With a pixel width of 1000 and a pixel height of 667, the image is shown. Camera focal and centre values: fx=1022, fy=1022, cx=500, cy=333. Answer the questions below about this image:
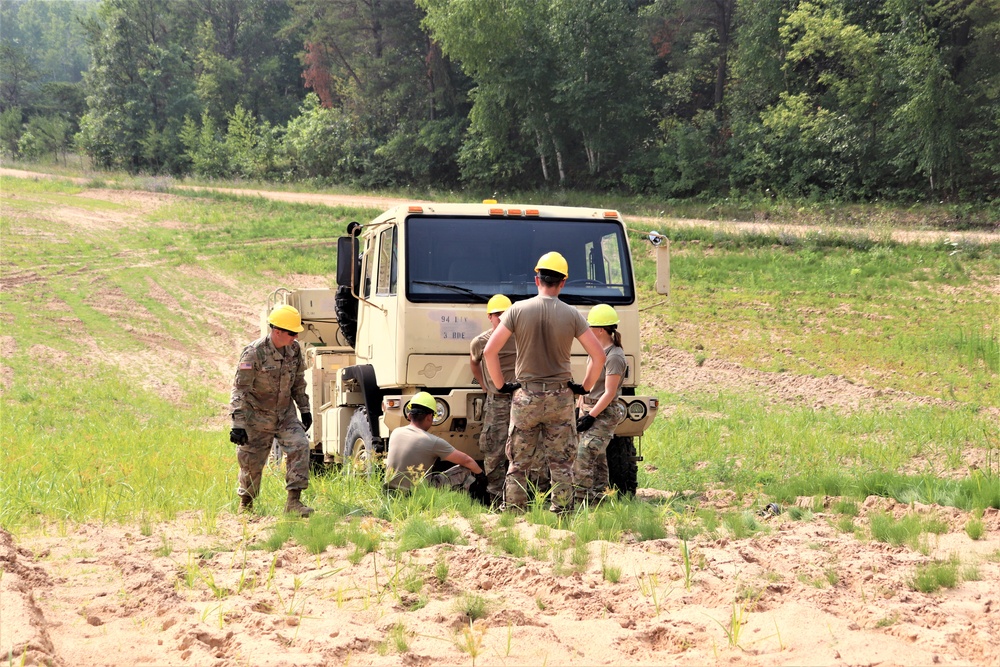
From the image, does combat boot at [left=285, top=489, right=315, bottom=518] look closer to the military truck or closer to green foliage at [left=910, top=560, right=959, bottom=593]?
the military truck

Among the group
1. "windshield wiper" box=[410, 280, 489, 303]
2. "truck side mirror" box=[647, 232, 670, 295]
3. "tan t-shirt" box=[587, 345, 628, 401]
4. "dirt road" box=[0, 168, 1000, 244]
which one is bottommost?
"tan t-shirt" box=[587, 345, 628, 401]

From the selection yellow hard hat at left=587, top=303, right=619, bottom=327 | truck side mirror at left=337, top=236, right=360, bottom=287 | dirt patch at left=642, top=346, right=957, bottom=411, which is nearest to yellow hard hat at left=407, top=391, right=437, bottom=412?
yellow hard hat at left=587, top=303, right=619, bottom=327

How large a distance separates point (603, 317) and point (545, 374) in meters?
0.92

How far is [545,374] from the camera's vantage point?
7480 millimetres

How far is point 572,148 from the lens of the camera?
47844 mm

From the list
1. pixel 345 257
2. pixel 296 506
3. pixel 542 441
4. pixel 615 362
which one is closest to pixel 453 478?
pixel 542 441

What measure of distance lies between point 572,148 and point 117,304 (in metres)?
27.6

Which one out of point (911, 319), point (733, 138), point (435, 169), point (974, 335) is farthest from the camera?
point (435, 169)

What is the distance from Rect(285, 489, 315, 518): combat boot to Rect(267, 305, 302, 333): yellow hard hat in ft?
4.29

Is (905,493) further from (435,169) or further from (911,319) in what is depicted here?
(435,169)

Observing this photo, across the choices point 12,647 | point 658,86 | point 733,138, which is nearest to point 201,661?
point 12,647

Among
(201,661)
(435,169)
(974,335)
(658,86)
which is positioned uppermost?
(658,86)

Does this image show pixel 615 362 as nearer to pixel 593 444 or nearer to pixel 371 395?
pixel 593 444

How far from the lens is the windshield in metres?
8.78
